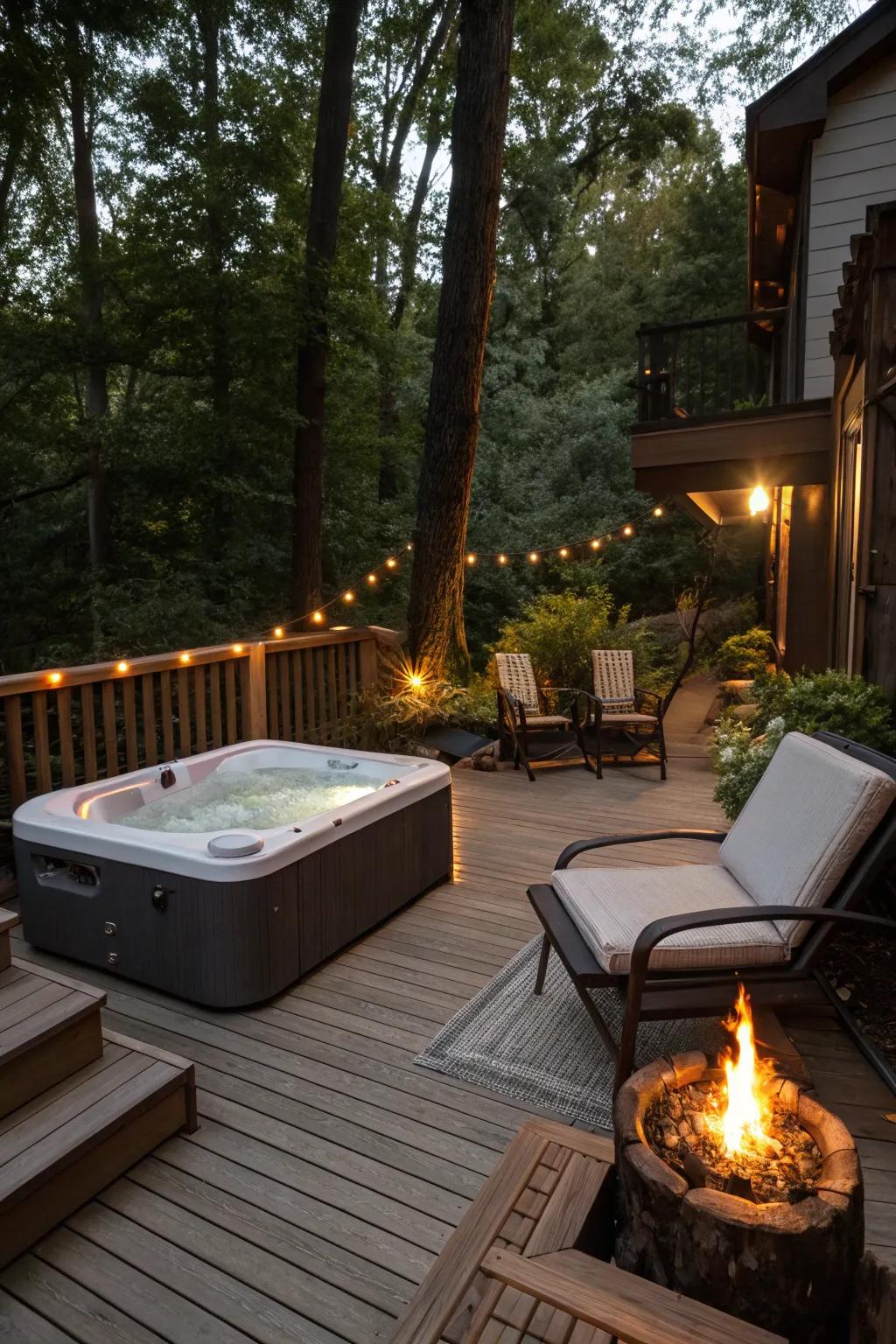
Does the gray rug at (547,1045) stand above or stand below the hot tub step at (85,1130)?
below

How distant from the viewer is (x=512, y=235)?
15305 mm

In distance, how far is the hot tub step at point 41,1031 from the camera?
6.49ft

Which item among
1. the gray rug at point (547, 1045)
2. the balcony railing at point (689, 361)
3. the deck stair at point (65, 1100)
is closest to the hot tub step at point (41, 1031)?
the deck stair at point (65, 1100)

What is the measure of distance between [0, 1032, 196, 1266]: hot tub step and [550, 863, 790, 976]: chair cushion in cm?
115

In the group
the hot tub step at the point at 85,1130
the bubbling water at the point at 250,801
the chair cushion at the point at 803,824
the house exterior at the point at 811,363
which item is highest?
the house exterior at the point at 811,363

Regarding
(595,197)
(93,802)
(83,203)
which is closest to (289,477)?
(83,203)

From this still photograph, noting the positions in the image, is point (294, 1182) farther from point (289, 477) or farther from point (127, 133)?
point (127, 133)

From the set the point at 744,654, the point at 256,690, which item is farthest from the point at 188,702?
the point at 744,654

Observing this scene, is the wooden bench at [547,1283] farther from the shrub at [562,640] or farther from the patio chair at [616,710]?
the shrub at [562,640]

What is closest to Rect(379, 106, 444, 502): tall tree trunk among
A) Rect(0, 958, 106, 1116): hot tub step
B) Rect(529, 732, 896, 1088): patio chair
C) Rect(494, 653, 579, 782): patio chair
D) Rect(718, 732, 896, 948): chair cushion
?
Rect(494, 653, 579, 782): patio chair

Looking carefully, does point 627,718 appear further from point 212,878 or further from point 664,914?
point 212,878

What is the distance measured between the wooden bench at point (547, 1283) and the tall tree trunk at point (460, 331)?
Result: 548cm

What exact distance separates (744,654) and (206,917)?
26.3 feet

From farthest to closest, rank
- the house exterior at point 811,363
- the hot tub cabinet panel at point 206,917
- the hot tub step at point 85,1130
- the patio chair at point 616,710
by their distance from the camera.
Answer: the patio chair at point 616,710
the house exterior at point 811,363
the hot tub cabinet panel at point 206,917
the hot tub step at point 85,1130
